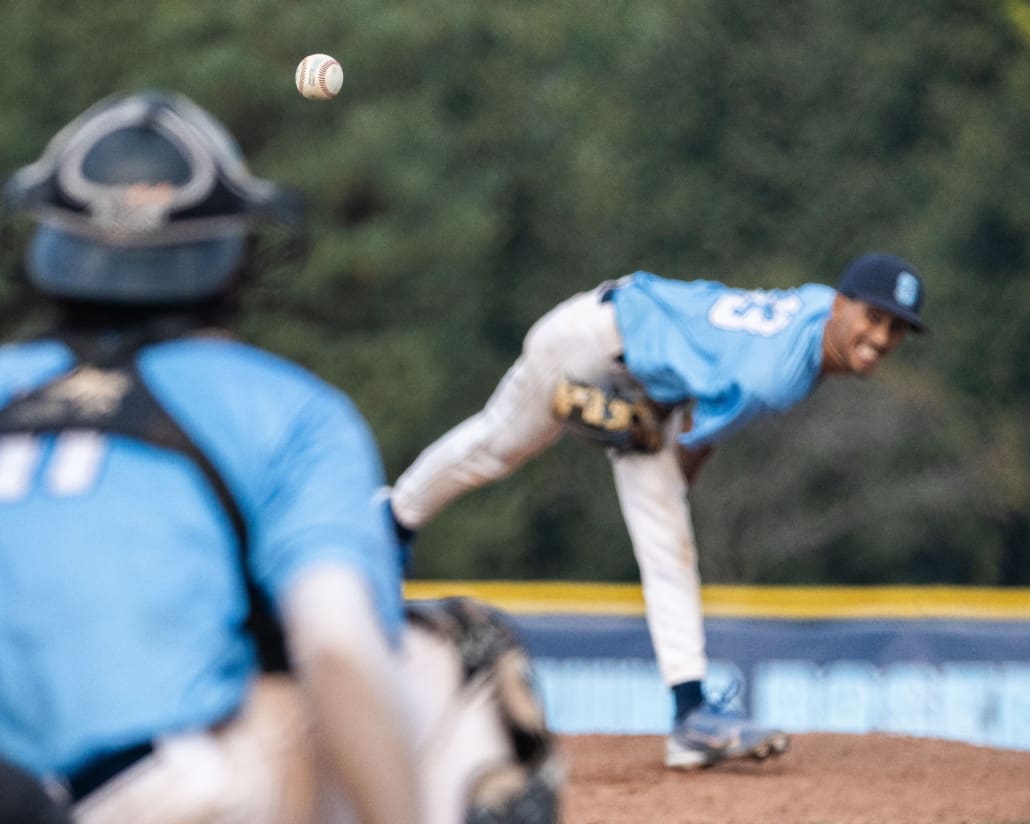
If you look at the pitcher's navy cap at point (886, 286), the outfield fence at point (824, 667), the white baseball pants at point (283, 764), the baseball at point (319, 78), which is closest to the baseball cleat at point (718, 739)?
the pitcher's navy cap at point (886, 286)

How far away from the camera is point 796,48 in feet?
117

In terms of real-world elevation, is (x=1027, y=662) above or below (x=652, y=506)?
below

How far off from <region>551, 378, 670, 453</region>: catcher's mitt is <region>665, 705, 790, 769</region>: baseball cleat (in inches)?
33.9

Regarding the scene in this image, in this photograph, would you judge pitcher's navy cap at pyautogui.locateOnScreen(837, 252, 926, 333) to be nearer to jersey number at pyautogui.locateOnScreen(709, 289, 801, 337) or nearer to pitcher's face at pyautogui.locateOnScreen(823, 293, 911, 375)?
pitcher's face at pyautogui.locateOnScreen(823, 293, 911, 375)

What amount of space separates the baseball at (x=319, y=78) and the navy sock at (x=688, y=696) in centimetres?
294

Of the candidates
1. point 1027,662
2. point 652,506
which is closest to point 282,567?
point 652,506

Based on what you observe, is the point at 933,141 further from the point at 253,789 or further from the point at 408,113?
the point at 253,789

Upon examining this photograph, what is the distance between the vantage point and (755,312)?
6359 millimetres

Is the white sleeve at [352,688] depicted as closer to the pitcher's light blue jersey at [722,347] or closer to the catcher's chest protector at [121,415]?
the catcher's chest protector at [121,415]

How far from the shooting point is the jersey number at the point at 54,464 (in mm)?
2154

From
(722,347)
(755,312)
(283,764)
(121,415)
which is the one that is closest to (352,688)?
(283,764)

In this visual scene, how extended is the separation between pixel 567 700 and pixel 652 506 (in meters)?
2.54

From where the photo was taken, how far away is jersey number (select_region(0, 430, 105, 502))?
215 cm

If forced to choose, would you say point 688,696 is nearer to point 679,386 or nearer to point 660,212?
point 679,386
